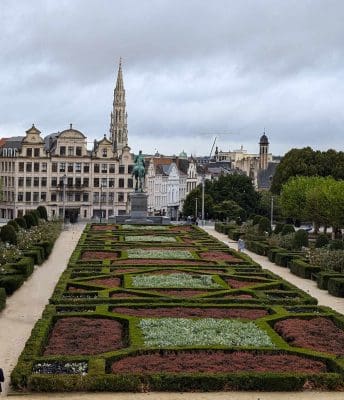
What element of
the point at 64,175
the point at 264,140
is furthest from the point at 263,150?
the point at 64,175

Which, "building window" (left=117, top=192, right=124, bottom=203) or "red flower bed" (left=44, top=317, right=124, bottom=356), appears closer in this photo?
"red flower bed" (left=44, top=317, right=124, bottom=356)

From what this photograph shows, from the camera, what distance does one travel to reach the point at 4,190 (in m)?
101

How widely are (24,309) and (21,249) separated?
16.0 m

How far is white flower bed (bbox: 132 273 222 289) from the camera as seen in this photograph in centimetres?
3098

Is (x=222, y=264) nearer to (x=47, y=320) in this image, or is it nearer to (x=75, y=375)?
(x=47, y=320)

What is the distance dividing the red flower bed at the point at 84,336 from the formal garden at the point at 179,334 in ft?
0.10

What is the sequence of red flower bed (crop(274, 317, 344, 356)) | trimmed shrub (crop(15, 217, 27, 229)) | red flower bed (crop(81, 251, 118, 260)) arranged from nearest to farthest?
red flower bed (crop(274, 317, 344, 356)) → red flower bed (crop(81, 251, 118, 260)) → trimmed shrub (crop(15, 217, 27, 229))

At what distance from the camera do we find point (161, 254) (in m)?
43.2

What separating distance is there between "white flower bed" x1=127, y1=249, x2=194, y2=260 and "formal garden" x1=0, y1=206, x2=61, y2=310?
16.9ft

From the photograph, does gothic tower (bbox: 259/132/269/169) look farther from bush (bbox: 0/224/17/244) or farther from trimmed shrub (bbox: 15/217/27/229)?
bush (bbox: 0/224/17/244)

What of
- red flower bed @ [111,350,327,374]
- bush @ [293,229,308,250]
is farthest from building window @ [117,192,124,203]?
red flower bed @ [111,350,327,374]

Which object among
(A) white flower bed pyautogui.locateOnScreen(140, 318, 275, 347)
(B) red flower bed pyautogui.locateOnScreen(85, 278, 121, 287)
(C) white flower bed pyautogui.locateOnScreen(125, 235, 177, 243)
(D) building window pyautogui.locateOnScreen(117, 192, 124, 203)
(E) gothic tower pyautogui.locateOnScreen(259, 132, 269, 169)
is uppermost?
(E) gothic tower pyautogui.locateOnScreen(259, 132, 269, 169)

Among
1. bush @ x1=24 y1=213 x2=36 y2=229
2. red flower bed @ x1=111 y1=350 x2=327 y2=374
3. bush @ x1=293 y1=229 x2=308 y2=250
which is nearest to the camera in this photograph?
red flower bed @ x1=111 y1=350 x2=327 y2=374

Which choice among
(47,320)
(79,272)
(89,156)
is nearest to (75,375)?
(47,320)
